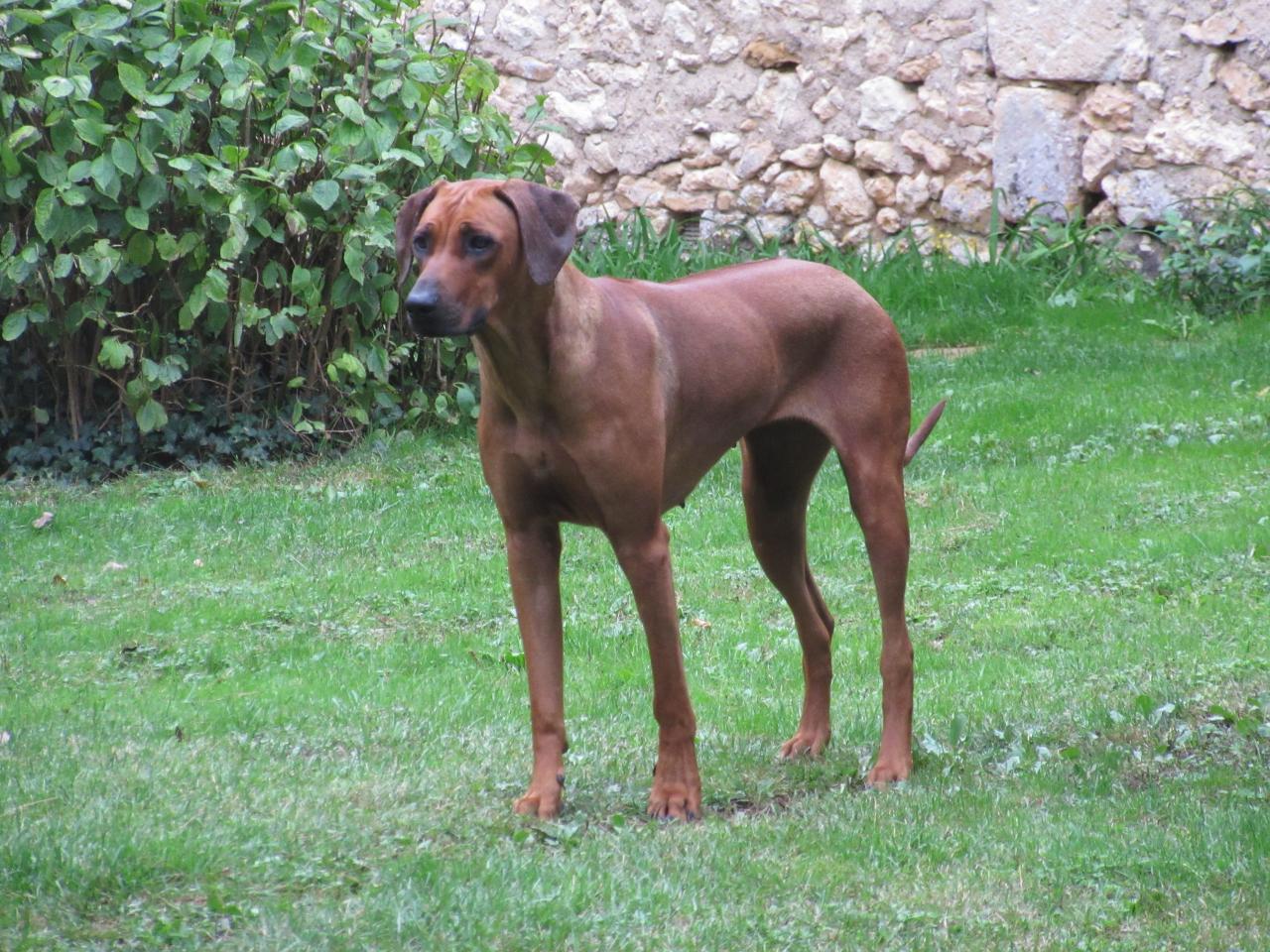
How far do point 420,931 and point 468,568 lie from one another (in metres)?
4.27

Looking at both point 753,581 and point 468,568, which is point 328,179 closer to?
point 468,568

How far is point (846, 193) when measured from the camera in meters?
13.1

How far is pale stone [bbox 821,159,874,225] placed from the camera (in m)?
13.1

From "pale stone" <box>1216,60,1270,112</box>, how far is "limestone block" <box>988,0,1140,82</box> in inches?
28.8

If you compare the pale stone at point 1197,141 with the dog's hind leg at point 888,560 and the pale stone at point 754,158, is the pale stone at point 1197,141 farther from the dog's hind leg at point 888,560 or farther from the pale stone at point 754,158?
the dog's hind leg at point 888,560

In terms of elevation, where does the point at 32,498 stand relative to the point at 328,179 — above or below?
below

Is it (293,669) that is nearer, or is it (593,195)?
(293,669)

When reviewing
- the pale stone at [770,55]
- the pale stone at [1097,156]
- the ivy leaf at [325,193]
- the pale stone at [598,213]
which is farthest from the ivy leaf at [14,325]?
the pale stone at [1097,156]

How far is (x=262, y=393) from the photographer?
10.3 m

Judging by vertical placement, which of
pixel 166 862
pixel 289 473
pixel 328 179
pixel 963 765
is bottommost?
pixel 289 473

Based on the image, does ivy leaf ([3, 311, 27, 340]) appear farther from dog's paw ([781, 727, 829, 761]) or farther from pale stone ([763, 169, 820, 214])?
pale stone ([763, 169, 820, 214])

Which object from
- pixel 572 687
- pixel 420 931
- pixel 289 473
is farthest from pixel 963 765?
pixel 289 473

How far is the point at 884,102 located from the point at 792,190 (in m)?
0.99

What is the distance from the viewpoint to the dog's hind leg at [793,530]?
5309 mm
